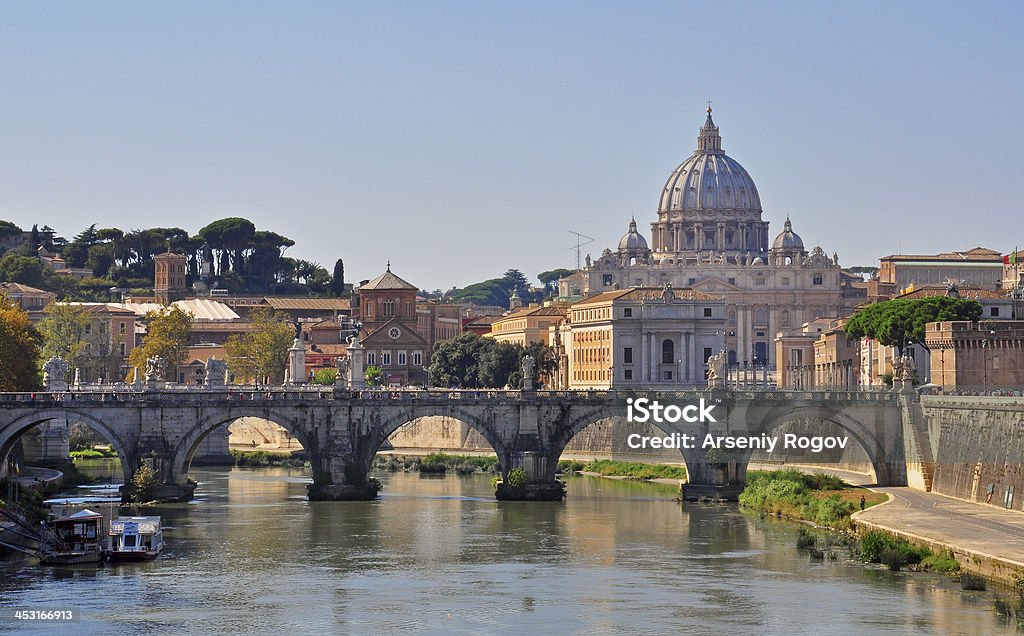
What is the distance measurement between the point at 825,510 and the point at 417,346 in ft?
253

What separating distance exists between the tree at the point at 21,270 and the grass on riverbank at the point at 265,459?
68758 millimetres

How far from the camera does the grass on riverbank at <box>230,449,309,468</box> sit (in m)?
96.1

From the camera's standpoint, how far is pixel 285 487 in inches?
3140

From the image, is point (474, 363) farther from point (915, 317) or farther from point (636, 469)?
point (636, 469)

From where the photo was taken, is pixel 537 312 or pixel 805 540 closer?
pixel 805 540

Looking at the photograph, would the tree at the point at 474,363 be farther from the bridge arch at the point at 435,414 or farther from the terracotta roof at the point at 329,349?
the bridge arch at the point at 435,414

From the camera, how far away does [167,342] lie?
125500 mm

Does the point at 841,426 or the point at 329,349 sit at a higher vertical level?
the point at 329,349

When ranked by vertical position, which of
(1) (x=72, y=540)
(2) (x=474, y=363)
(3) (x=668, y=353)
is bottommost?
(1) (x=72, y=540)

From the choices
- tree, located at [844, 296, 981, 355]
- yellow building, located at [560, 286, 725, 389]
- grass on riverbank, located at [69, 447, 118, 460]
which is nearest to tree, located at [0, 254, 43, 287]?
yellow building, located at [560, 286, 725, 389]

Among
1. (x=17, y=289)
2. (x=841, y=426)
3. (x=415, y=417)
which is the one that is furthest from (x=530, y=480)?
(x=17, y=289)

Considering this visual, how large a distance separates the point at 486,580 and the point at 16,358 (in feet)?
115

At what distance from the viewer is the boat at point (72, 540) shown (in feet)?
178

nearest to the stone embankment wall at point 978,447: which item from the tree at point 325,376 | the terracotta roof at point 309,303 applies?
the tree at point 325,376
